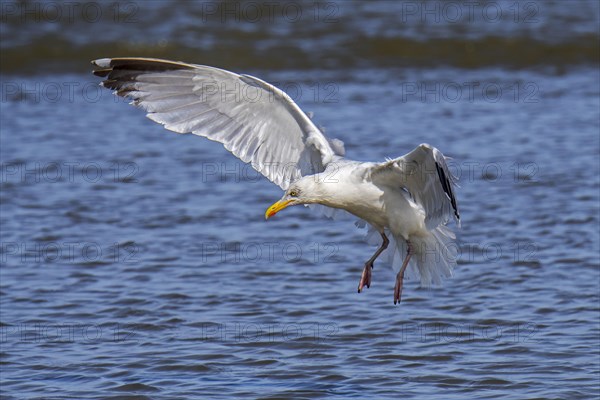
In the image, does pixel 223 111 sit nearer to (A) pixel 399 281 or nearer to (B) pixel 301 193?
(B) pixel 301 193

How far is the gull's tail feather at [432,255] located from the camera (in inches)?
275

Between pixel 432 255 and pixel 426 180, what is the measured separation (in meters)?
0.75

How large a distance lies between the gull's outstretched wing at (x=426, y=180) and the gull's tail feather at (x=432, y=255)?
29cm

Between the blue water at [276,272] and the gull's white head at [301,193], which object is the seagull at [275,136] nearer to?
the gull's white head at [301,193]

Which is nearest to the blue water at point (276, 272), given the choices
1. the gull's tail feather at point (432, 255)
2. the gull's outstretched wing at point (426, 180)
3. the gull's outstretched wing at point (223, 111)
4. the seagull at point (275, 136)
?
the gull's tail feather at point (432, 255)

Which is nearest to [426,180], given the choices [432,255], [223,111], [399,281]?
[399,281]

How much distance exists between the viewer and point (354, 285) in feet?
26.3

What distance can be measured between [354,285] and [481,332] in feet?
3.97

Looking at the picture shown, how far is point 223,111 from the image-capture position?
278 inches

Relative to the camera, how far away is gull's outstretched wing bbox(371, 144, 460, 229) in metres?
5.91

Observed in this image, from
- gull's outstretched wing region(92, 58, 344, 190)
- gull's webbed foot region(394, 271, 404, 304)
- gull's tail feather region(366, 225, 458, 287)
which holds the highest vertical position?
gull's outstretched wing region(92, 58, 344, 190)

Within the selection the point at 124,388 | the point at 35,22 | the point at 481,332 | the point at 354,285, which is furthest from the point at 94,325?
the point at 35,22

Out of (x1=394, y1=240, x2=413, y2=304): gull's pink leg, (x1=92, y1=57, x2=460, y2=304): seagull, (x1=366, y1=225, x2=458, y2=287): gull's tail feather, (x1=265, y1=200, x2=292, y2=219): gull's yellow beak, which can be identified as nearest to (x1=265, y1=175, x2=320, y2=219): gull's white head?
(x1=265, y1=200, x2=292, y2=219): gull's yellow beak

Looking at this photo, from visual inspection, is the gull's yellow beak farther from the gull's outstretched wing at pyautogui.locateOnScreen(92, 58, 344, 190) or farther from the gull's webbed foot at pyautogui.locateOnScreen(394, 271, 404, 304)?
the gull's webbed foot at pyautogui.locateOnScreen(394, 271, 404, 304)
